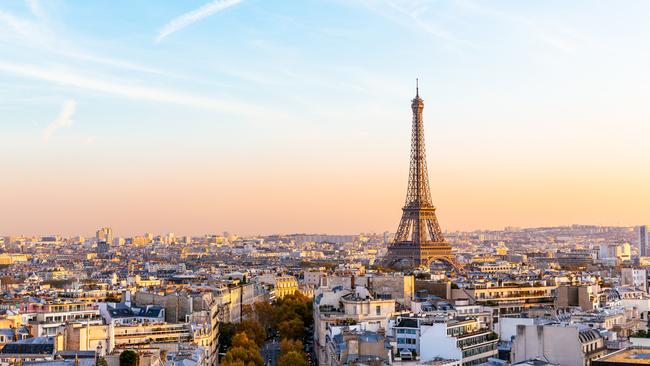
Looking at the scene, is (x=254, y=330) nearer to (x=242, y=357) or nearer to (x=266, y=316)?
(x=266, y=316)

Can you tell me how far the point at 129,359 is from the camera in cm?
3644

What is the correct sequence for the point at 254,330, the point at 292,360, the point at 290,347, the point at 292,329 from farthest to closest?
the point at 292,329
the point at 254,330
the point at 290,347
the point at 292,360

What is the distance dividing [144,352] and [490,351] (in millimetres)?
14263

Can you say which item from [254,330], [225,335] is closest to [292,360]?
[225,335]

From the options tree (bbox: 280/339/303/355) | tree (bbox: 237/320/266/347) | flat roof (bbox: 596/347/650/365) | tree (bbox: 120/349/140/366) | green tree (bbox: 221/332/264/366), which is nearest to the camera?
flat roof (bbox: 596/347/650/365)

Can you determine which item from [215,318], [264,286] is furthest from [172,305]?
[264,286]

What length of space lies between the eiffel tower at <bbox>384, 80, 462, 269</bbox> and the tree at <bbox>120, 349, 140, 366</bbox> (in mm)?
84111

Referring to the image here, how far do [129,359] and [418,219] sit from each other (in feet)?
286

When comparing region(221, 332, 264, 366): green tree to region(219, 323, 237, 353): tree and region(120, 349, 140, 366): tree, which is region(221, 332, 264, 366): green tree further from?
region(120, 349, 140, 366): tree

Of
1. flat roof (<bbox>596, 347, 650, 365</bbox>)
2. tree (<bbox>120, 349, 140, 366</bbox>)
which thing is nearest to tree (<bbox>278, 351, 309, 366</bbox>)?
tree (<bbox>120, 349, 140, 366</bbox>)

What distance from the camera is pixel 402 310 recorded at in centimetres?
5734

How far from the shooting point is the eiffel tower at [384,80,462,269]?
12031 cm

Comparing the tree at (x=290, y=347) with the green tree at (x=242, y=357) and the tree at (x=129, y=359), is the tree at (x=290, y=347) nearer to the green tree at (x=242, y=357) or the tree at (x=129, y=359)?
the green tree at (x=242, y=357)

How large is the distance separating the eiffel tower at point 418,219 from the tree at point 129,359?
276ft
